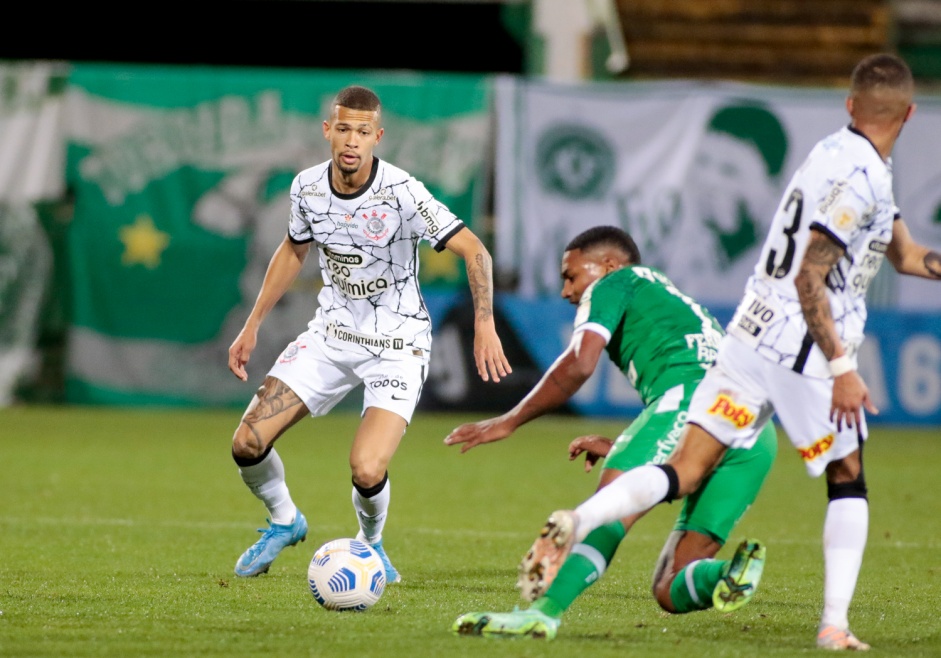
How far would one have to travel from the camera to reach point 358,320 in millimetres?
7285

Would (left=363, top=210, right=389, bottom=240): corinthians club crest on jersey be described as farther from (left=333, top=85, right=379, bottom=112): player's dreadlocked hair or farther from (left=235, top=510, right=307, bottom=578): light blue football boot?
(left=235, top=510, right=307, bottom=578): light blue football boot

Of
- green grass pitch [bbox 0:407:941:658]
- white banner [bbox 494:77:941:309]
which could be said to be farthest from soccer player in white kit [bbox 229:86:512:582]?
white banner [bbox 494:77:941:309]

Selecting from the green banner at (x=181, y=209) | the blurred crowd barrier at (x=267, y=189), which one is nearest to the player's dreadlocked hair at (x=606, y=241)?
the blurred crowd barrier at (x=267, y=189)

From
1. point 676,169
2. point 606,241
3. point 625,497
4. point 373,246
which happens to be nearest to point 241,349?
point 373,246

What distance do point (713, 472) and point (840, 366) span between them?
3.36 feet

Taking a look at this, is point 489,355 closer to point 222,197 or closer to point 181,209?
point 222,197

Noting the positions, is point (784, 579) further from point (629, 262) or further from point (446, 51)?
point (446, 51)

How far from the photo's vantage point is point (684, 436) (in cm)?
554

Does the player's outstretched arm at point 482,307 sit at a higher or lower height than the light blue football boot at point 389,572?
higher

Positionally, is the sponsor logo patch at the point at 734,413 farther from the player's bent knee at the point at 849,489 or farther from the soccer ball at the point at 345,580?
the soccer ball at the point at 345,580

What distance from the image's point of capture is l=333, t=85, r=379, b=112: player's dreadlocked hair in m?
6.96

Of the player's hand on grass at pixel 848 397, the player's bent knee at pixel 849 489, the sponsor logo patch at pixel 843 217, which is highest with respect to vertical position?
the sponsor logo patch at pixel 843 217

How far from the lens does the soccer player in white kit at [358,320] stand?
7.04 meters

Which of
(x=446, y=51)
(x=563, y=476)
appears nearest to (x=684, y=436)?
(x=563, y=476)
